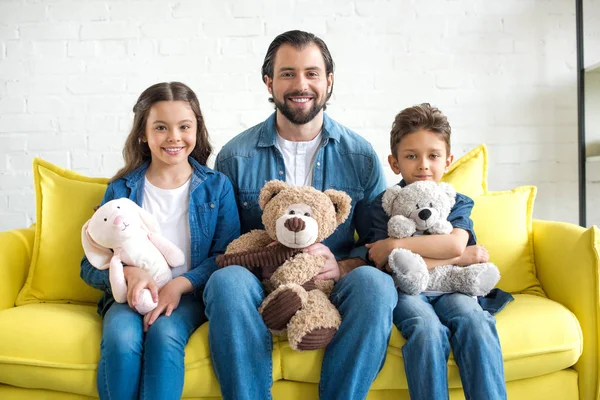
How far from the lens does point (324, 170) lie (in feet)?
6.59

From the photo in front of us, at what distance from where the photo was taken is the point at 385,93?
8.75ft

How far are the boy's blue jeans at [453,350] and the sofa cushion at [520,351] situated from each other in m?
0.04

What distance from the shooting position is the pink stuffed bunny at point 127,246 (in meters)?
1.59

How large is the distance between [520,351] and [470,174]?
705 mm

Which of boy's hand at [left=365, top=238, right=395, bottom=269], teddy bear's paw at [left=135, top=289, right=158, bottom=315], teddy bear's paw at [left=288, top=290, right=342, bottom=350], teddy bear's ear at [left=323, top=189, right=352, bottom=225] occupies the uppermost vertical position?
teddy bear's ear at [left=323, top=189, right=352, bottom=225]

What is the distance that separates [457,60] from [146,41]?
1389 millimetres

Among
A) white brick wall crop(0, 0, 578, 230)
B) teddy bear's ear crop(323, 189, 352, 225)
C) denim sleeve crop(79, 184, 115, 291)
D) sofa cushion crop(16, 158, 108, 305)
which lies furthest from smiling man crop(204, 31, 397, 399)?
white brick wall crop(0, 0, 578, 230)

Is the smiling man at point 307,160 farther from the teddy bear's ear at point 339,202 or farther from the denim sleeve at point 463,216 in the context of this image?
the denim sleeve at point 463,216

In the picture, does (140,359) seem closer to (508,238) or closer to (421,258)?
(421,258)

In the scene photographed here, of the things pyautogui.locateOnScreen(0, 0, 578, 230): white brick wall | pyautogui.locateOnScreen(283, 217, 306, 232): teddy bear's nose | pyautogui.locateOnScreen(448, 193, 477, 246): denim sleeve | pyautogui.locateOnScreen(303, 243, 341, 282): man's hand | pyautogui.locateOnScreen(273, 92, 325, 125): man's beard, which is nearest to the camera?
pyautogui.locateOnScreen(283, 217, 306, 232): teddy bear's nose

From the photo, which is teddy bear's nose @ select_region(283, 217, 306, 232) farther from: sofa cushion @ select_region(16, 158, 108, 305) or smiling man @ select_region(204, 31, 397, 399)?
sofa cushion @ select_region(16, 158, 108, 305)

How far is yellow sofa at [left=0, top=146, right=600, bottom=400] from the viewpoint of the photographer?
150cm

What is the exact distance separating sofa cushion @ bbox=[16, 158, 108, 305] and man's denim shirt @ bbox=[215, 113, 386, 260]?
462 mm

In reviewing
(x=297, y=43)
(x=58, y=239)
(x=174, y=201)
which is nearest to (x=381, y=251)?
(x=174, y=201)
